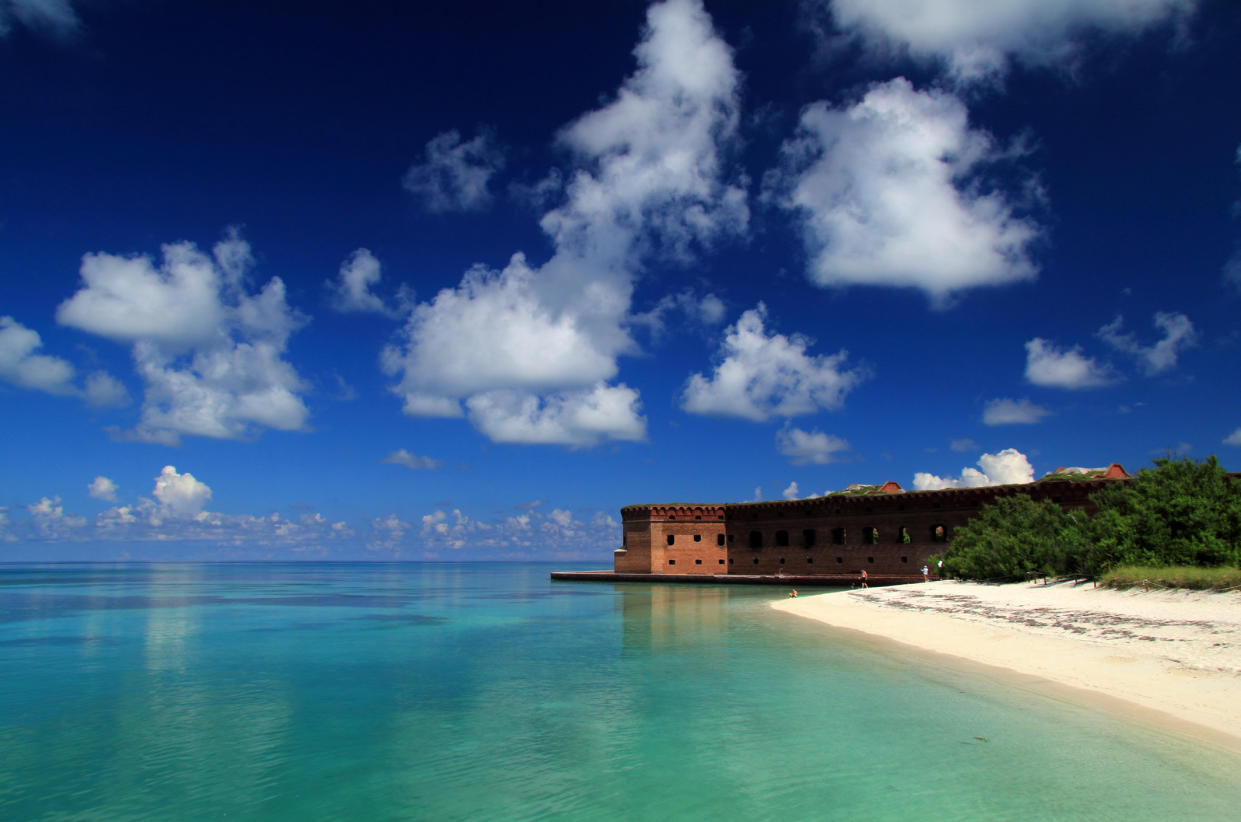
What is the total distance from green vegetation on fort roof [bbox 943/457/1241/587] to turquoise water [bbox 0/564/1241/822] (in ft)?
25.3

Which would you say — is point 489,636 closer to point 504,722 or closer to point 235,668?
point 235,668

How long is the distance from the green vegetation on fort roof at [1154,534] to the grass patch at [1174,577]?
4 centimetres

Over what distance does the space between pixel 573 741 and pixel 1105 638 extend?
1002cm

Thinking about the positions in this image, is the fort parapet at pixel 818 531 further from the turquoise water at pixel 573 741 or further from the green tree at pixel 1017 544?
the turquoise water at pixel 573 741

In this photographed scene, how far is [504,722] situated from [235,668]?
8970 millimetres

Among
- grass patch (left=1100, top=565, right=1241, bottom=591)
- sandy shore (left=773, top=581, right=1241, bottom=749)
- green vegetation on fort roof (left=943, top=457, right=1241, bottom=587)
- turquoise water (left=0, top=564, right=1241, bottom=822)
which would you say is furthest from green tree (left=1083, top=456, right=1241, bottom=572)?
turquoise water (left=0, top=564, right=1241, bottom=822)

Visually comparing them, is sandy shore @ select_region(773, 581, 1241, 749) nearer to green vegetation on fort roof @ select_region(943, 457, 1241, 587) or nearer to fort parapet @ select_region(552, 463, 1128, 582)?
green vegetation on fort roof @ select_region(943, 457, 1241, 587)

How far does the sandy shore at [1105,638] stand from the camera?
31.3ft

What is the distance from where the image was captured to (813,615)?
25.0 metres

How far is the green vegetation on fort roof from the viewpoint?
686 inches

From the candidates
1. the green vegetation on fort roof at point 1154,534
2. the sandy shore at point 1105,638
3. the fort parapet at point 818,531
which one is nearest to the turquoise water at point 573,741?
the sandy shore at point 1105,638

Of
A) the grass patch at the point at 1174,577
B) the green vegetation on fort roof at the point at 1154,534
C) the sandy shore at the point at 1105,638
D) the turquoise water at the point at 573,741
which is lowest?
the turquoise water at the point at 573,741

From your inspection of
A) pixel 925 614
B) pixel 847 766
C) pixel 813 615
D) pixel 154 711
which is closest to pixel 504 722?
pixel 847 766

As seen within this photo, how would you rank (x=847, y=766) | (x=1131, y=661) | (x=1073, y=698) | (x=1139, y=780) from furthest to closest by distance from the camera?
(x=1131, y=661) → (x=1073, y=698) → (x=847, y=766) → (x=1139, y=780)
